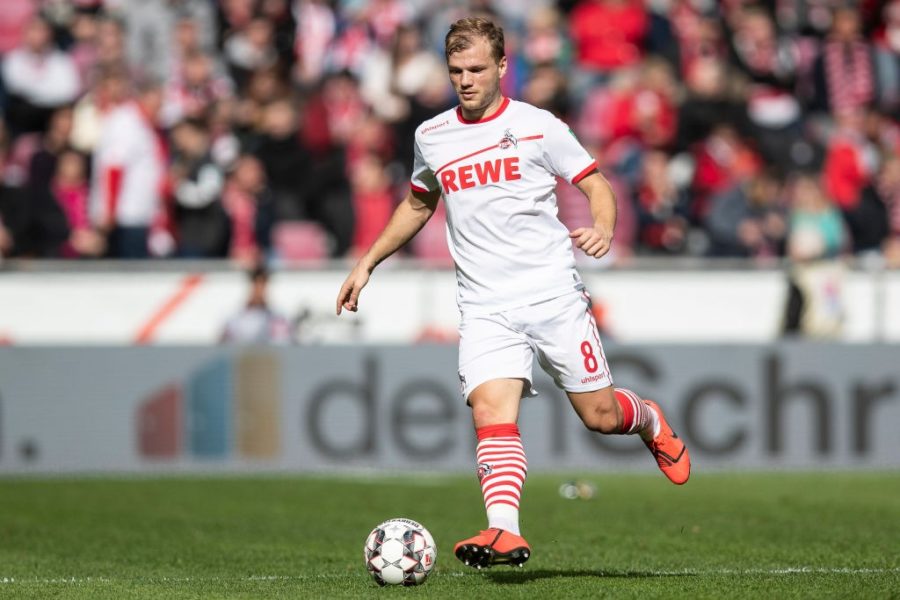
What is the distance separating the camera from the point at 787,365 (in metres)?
16.0

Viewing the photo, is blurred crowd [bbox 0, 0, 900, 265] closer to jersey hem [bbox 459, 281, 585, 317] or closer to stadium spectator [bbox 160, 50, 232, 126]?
stadium spectator [bbox 160, 50, 232, 126]

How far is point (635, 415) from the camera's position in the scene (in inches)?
317

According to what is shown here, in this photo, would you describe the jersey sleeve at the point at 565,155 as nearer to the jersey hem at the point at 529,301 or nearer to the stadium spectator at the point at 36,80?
the jersey hem at the point at 529,301

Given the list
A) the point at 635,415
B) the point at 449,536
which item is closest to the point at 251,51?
the point at 449,536

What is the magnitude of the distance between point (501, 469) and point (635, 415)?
40.3 inches

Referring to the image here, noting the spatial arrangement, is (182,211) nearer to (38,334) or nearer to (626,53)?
(38,334)

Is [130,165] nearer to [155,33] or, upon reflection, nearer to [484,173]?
[155,33]

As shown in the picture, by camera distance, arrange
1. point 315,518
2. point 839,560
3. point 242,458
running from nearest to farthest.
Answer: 1. point 839,560
2. point 315,518
3. point 242,458

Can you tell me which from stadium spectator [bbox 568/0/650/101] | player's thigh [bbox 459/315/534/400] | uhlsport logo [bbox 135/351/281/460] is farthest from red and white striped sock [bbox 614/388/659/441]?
stadium spectator [bbox 568/0/650/101]

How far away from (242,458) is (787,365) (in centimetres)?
513

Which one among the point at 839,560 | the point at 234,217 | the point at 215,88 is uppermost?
the point at 215,88

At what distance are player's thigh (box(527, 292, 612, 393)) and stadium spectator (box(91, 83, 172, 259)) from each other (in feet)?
31.6

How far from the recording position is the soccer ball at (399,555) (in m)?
7.38

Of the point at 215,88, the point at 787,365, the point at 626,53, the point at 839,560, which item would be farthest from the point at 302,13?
the point at 839,560
